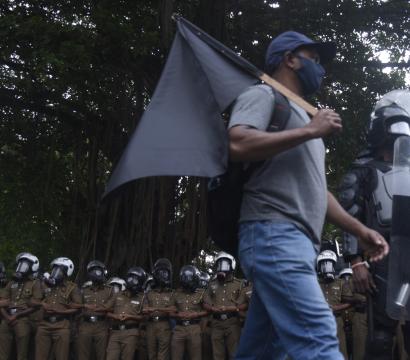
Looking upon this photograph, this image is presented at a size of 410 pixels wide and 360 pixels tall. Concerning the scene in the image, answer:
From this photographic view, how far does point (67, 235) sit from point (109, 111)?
3.08 m

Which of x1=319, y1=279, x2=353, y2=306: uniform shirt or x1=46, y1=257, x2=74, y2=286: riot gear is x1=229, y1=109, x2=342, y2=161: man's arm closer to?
x1=319, y1=279, x2=353, y2=306: uniform shirt

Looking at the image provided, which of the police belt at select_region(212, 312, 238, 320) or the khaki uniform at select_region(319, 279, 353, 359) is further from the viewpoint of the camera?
the police belt at select_region(212, 312, 238, 320)

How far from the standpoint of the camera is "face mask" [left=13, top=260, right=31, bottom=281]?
12219 mm

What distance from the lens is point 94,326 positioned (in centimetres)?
1172

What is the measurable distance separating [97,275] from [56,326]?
3.48 ft

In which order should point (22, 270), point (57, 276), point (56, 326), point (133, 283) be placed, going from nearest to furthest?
1. point (133, 283)
2. point (56, 326)
3. point (57, 276)
4. point (22, 270)

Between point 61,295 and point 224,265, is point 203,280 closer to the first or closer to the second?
point 224,265

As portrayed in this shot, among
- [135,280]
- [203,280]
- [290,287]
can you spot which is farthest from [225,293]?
[290,287]

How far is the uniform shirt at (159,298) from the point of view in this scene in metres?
11.4

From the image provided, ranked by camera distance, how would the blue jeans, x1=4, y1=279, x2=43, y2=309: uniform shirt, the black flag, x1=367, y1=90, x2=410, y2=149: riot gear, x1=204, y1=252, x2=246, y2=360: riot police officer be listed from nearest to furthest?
1. the blue jeans
2. the black flag
3. x1=367, y1=90, x2=410, y2=149: riot gear
4. x1=204, y1=252, x2=246, y2=360: riot police officer
5. x1=4, y1=279, x2=43, y2=309: uniform shirt

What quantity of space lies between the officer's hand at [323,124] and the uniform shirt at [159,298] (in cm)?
924

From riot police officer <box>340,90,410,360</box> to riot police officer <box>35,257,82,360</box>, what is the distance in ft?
26.3

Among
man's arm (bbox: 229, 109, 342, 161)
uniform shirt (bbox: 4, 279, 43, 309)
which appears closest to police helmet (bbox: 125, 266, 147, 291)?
uniform shirt (bbox: 4, 279, 43, 309)

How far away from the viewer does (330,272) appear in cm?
1057
